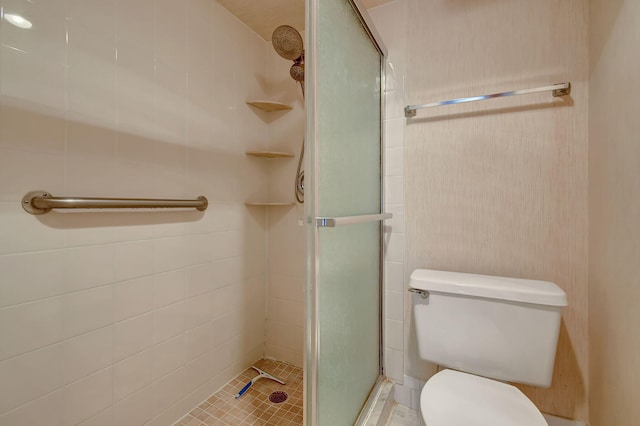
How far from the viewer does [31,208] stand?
34.0 inches

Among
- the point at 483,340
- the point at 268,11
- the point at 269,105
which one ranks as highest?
the point at 268,11

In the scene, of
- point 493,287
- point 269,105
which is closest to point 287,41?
point 269,105

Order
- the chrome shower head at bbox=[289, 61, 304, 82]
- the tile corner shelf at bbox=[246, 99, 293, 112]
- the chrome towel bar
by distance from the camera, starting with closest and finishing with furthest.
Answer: the chrome towel bar
the chrome shower head at bbox=[289, 61, 304, 82]
the tile corner shelf at bbox=[246, 99, 293, 112]

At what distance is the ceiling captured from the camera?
1468mm

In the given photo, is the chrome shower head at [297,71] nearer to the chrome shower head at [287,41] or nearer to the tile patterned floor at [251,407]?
the chrome shower head at [287,41]

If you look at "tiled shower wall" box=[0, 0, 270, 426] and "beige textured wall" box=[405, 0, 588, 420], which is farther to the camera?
"beige textured wall" box=[405, 0, 588, 420]

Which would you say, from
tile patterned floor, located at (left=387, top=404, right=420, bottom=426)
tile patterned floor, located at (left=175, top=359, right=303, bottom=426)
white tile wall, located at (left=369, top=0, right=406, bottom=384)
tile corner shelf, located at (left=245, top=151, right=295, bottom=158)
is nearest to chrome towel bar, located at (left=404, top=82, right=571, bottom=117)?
white tile wall, located at (left=369, top=0, right=406, bottom=384)

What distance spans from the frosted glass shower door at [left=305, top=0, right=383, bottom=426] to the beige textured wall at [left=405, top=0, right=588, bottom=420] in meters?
0.24

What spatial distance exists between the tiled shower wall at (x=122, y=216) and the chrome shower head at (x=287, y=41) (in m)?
0.32

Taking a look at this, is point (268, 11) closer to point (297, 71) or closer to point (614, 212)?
point (297, 71)

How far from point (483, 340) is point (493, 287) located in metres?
0.21

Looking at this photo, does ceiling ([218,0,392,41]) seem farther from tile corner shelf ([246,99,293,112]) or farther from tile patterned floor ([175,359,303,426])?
tile patterned floor ([175,359,303,426])

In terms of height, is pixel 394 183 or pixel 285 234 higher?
pixel 394 183

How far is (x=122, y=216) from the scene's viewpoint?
3.62ft
